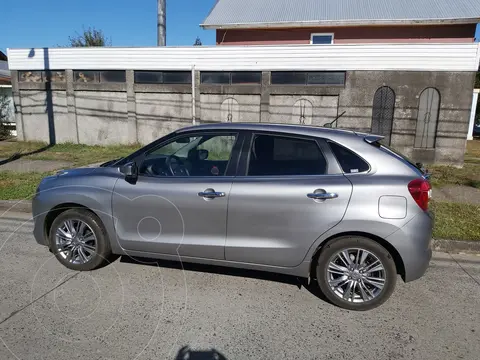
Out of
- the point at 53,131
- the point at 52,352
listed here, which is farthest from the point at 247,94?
the point at 52,352

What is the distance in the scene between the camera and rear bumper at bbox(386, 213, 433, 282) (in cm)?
291

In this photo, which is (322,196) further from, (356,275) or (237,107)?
(237,107)

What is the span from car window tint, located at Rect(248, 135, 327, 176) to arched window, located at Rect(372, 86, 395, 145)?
9.50 m

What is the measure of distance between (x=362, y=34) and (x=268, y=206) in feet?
52.0

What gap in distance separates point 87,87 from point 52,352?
44.8 feet

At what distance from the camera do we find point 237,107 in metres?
12.7

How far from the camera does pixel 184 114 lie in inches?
524

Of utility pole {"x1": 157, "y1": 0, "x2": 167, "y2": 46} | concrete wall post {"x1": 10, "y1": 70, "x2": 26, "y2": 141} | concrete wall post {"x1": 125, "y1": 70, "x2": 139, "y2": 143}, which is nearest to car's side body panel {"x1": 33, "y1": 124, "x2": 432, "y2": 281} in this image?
concrete wall post {"x1": 125, "y1": 70, "x2": 139, "y2": 143}

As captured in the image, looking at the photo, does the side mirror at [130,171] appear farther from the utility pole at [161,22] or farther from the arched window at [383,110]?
the utility pole at [161,22]

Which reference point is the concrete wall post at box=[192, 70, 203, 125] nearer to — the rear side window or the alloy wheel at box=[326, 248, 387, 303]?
the rear side window

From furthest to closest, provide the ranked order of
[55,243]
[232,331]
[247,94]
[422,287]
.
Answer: [247,94] < [55,243] < [422,287] < [232,331]

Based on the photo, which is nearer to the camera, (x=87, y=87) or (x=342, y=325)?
(x=342, y=325)

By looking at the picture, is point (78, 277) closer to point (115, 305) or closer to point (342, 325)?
point (115, 305)

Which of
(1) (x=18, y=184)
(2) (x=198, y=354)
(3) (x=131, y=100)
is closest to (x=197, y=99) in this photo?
(3) (x=131, y=100)
